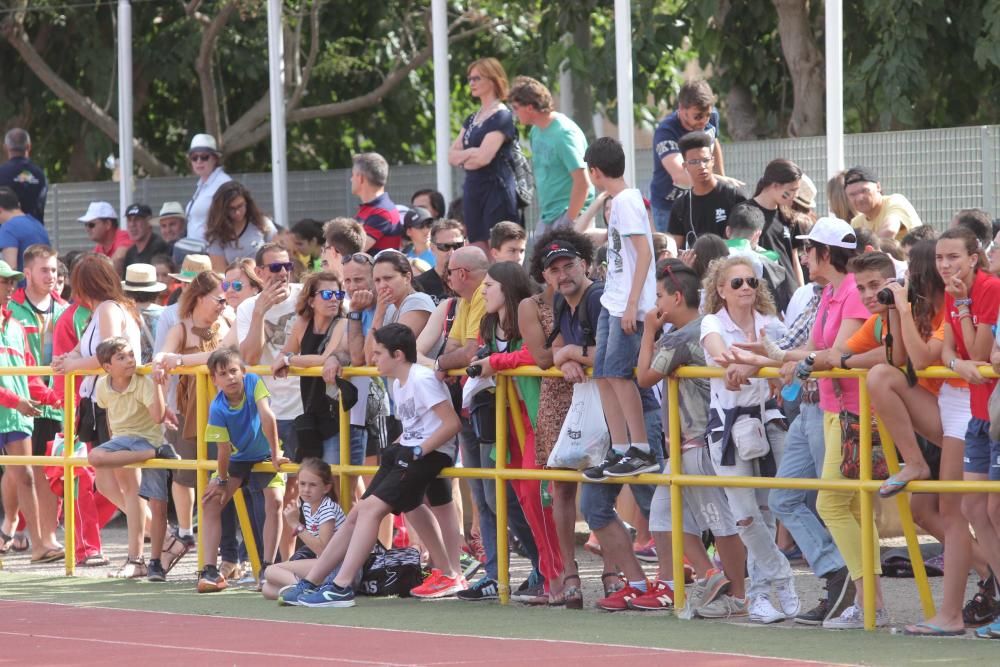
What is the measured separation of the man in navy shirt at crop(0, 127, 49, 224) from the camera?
16016mm

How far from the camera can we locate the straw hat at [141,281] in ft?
43.5

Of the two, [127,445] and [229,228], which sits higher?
[229,228]

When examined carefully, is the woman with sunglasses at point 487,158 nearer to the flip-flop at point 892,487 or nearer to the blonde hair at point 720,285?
the blonde hair at point 720,285

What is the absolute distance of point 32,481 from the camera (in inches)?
512

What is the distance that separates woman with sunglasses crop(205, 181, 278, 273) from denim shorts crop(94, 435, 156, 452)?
2.57 metres

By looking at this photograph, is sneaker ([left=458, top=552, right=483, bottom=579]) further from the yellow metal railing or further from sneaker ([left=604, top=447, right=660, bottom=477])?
sneaker ([left=604, top=447, right=660, bottom=477])

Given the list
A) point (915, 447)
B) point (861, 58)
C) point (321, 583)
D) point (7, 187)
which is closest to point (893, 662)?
point (915, 447)

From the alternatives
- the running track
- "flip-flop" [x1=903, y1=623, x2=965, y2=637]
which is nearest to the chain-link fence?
"flip-flop" [x1=903, y1=623, x2=965, y2=637]

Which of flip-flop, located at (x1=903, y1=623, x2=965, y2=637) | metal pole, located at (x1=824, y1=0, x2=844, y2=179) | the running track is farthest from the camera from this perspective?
metal pole, located at (x1=824, y1=0, x2=844, y2=179)

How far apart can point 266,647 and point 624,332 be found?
2.49 m

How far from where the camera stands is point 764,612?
29.9ft

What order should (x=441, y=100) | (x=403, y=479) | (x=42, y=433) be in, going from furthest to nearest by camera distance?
(x=441, y=100) < (x=42, y=433) < (x=403, y=479)

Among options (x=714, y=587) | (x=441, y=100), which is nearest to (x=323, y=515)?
(x=714, y=587)

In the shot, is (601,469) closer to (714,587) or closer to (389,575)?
(714,587)
